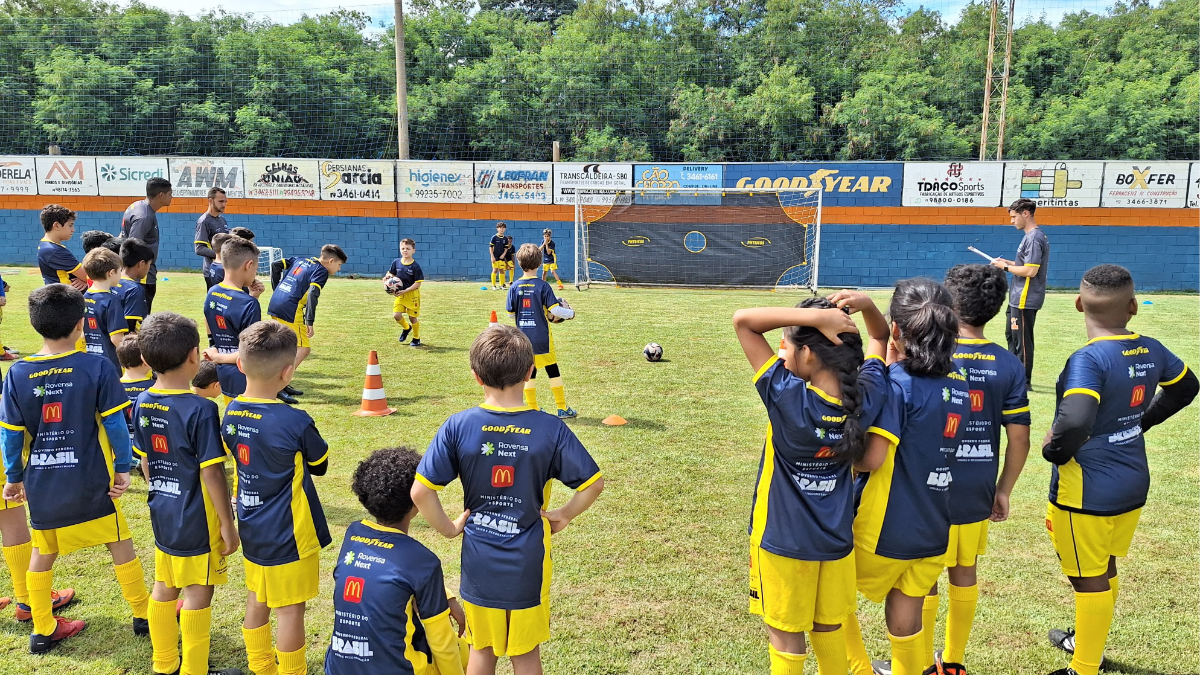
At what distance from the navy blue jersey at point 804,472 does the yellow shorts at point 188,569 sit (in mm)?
2482

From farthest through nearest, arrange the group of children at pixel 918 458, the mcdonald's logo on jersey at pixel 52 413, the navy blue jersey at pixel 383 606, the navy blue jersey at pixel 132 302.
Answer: the navy blue jersey at pixel 132 302
the mcdonald's logo on jersey at pixel 52 413
the group of children at pixel 918 458
the navy blue jersey at pixel 383 606

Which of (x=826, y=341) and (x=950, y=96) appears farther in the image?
(x=950, y=96)

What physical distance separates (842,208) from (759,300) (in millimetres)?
6758

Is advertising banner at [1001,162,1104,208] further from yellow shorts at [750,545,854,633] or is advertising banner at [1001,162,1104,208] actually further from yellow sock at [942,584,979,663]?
yellow shorts at [750,545,854,633]

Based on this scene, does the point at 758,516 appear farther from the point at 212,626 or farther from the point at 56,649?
the point at 56,649

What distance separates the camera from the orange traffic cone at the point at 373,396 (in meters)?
8.59

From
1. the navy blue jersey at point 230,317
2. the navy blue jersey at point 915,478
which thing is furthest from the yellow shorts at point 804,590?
the navy blue jersey at point 230,317

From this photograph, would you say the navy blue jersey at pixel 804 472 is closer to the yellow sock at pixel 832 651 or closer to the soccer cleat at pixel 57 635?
the yellow sock at pixel 832 651

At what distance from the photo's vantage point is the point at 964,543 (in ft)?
11.7

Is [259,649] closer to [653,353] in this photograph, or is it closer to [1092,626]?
[1092,626]

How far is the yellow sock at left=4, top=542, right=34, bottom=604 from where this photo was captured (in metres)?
4.38

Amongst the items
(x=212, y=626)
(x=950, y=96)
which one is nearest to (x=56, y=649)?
(x=212, y=626)

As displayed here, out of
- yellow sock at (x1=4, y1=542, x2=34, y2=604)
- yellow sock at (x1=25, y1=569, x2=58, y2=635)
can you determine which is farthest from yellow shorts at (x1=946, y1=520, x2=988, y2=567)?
yellow sock at (x1=4, y1=542, x2=34, y2=604)

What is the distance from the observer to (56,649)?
4094mm
